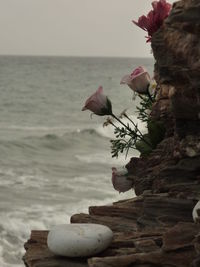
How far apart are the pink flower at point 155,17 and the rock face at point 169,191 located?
0.40m

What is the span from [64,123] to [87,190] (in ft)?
62.7

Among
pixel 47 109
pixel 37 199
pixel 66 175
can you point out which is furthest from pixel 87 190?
pixel 47 109

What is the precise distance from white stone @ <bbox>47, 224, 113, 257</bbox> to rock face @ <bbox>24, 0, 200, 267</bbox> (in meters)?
0.04

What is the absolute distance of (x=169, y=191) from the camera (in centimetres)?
344

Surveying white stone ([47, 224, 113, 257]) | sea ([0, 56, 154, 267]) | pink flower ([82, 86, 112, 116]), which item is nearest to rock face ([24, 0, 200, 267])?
white stone ([47, 224, 113, 257])

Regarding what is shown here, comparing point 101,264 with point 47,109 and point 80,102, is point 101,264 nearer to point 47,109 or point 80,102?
point 47,109

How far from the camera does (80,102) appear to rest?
47438mm

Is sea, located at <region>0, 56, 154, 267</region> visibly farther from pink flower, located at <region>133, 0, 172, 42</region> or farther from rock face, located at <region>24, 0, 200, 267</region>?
rock face, located at <region>24, 0, 200, 267</region>

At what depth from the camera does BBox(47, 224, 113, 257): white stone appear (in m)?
2.94

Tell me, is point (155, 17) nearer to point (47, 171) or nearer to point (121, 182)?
point (121, 182)

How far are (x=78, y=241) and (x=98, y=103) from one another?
102 centimetres

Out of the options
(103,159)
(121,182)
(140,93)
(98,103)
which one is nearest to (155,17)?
(140,93)

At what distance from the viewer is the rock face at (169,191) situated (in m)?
2.76

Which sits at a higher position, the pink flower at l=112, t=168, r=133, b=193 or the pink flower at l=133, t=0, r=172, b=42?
the pink flower at l=133, t=0, r=172, b=42
